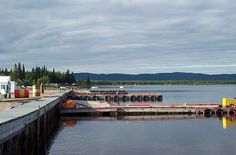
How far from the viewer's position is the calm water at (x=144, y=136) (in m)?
38.0

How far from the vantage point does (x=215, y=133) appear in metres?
50.8

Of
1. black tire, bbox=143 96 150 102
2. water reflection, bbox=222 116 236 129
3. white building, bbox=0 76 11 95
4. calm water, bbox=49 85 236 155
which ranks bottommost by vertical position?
calm water, bbox=49 85 236 155

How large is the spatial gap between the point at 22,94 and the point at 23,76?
123m

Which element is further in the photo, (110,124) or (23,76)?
(23,76)

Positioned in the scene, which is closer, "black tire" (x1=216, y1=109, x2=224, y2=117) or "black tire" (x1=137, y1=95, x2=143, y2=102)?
"black tire" (x1=216, y1=109, x2=224, y2=117)

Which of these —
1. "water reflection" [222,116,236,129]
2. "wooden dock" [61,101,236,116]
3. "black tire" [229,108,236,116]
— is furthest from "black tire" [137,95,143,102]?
"water reflection" [222,116,236,129]

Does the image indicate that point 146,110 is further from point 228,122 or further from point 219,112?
point 228,122

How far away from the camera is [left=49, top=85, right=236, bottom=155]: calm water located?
3800cm

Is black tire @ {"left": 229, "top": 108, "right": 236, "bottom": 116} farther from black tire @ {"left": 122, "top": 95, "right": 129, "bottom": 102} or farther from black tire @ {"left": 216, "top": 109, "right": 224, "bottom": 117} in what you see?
black tire @ {"left": 122, "top": 95, "right": 129, "bottom": 102}

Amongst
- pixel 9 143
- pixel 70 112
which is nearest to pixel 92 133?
pixel 70 112

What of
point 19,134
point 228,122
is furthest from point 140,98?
point 19,134

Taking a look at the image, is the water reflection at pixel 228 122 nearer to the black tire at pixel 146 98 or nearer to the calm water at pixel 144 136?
the calm water at pixel 144 136

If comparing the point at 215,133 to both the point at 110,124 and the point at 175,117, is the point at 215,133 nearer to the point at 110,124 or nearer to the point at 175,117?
the point at 110,124

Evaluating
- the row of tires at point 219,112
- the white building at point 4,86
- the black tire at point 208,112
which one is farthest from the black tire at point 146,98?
the white building at point 4,86
